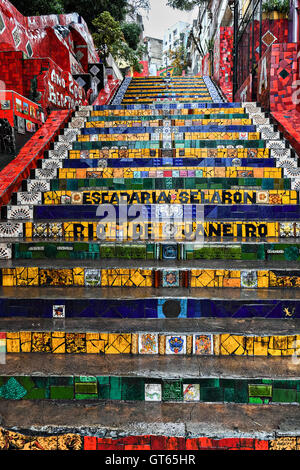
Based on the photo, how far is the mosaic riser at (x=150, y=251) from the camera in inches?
94.0

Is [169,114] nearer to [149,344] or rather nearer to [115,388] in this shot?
[149,344]

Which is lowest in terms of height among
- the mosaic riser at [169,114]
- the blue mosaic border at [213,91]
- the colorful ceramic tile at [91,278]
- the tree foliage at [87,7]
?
the colorful ceramic tile at [91,278]

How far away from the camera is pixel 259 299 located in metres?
1.91

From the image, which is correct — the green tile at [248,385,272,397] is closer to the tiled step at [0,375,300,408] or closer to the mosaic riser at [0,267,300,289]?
the tiled step at [0,375,300,408]

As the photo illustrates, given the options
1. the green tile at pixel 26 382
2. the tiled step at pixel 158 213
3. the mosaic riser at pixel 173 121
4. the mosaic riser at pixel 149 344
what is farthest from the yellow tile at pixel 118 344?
the mosaic riser at pixel 173 121

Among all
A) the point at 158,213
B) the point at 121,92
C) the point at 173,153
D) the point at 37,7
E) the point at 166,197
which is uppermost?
the point at 37,7

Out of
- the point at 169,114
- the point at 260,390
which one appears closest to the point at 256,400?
the point at 260,390

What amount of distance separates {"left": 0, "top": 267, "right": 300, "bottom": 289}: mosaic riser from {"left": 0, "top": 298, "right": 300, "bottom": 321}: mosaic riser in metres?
0.25

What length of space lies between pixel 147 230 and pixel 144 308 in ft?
3.05

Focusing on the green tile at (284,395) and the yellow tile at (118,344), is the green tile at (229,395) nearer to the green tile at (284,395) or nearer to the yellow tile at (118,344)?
the green tile at (284,395)

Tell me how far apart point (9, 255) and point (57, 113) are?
115 inches

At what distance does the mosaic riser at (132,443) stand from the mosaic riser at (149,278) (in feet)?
3.26

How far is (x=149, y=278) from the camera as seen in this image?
2.20 metres

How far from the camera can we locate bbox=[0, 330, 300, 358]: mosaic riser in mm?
1710
